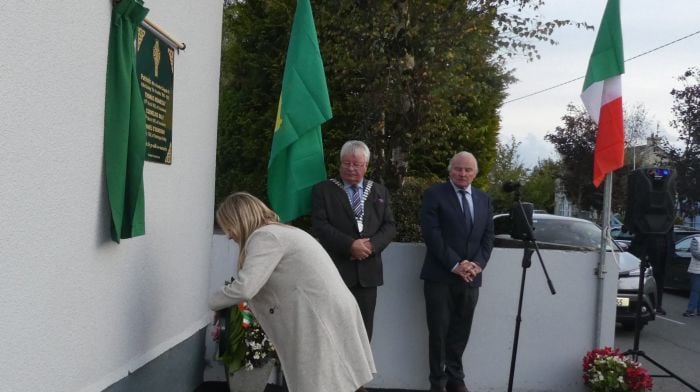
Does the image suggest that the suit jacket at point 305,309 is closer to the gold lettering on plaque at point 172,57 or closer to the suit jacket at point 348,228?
the suit jacket at point 348,228

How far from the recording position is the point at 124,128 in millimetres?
4242

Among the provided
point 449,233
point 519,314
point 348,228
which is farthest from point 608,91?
point 348,228

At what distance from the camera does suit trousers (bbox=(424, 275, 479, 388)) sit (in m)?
6.16

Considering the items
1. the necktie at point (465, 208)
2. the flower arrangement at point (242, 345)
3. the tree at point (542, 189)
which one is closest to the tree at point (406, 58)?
the necktie at point (465, 208)

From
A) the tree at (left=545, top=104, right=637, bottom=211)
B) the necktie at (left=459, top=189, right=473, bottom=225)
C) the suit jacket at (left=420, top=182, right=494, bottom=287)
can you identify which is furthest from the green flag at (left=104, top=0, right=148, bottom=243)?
the tree at (left=545, top=104, right=637, bottom=211)

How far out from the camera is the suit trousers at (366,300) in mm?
5868

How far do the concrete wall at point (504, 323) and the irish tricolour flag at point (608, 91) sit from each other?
93 centimetres

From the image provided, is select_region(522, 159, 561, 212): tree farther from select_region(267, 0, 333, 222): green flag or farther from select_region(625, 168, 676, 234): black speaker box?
select_region(267, 0, 333, 222): green flag

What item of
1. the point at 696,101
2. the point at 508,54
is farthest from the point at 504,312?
the point at 696,101

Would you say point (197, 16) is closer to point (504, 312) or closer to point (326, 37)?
point (326, 37)

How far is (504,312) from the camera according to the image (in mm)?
6680

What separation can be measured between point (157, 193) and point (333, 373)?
1965mm

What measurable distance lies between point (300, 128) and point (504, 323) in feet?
8.21

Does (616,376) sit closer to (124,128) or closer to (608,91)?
(608,91)
